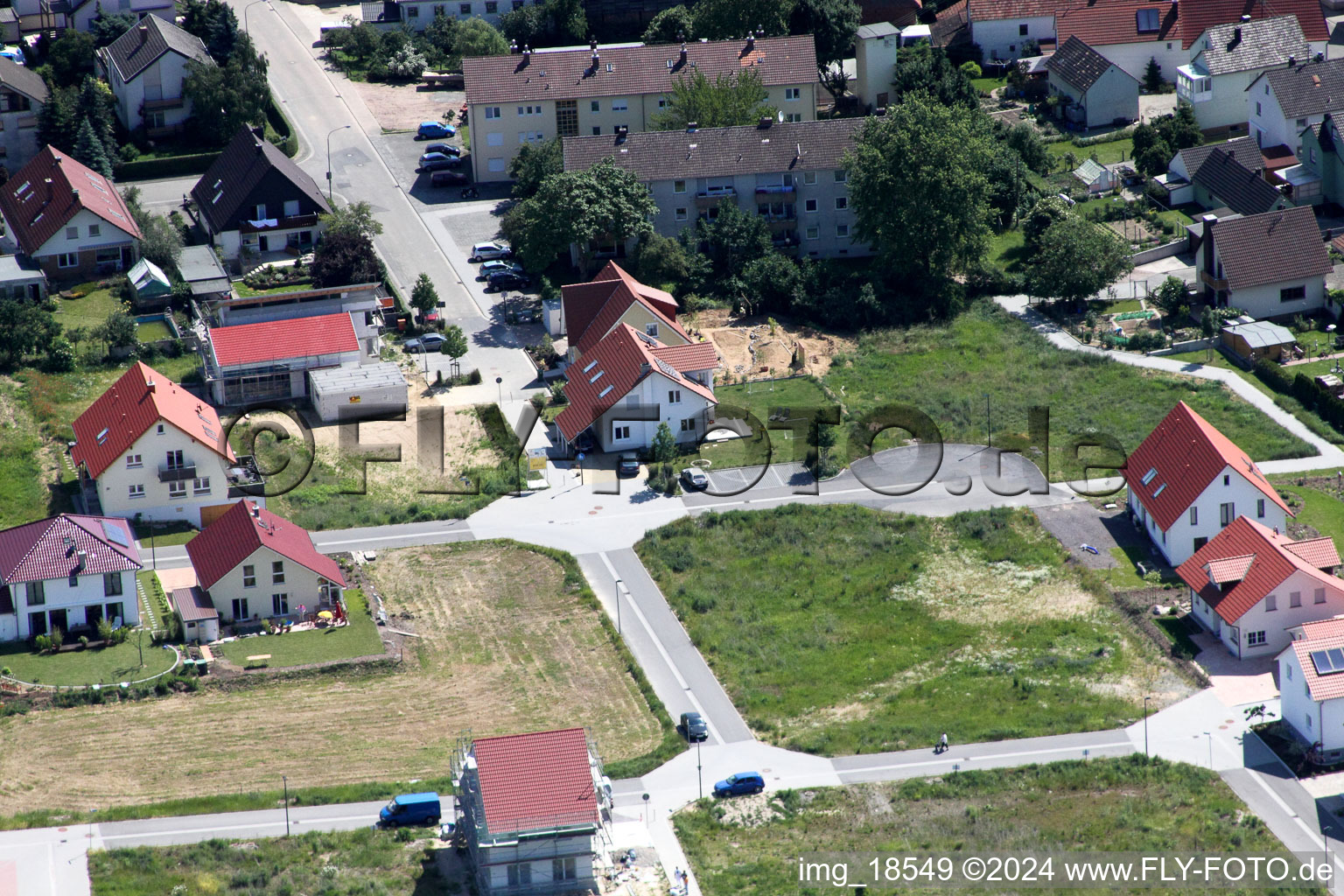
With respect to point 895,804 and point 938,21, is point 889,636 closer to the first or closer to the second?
point 895,804

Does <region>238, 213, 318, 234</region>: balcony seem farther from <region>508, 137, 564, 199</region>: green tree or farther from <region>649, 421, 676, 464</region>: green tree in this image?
<region>649, 421, 676, 464</region>: green tree

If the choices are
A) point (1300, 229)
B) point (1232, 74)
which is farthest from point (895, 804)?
point (1232, 74)

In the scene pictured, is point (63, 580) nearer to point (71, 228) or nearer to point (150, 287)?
point (150, 287)

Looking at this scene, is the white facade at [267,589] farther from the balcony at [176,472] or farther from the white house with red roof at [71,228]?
the white house with red roof at [71,228]

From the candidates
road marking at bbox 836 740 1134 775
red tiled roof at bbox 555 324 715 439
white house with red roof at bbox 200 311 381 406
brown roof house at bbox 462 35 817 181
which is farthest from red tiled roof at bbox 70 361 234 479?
brown roof house at bbox 462 35 817 181

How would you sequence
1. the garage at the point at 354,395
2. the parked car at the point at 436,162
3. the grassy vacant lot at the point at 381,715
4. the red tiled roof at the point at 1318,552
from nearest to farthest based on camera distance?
1. the grassy vacant lot at the point at 381,715
2. the red tiled roof at the point at 1318,552
3. the garage at the point at 354,395
4. the parked car at the point at 436,162

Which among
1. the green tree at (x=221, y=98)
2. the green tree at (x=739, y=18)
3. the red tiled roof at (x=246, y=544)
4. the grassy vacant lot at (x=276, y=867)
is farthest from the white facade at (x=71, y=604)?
the green tree at (x=739, y=18)
